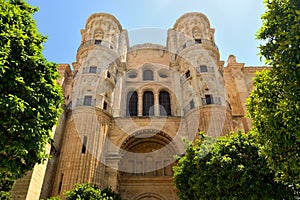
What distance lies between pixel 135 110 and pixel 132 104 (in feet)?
2.49

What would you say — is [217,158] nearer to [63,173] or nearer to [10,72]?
[10,72]

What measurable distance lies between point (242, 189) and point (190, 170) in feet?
8.35

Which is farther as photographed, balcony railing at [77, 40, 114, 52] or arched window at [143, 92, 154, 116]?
balcony railing at [77, 40, 114, 52]

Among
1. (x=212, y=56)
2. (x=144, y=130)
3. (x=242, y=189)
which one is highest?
(x=212, y=56)

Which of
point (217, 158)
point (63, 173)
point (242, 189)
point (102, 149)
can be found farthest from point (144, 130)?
point (242, 189)

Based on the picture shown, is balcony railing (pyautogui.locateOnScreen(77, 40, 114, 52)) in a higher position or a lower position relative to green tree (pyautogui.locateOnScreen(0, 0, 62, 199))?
higher

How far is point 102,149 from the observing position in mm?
14719

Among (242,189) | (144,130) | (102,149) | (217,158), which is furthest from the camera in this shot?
(144,130)

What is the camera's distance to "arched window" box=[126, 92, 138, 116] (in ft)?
64.7

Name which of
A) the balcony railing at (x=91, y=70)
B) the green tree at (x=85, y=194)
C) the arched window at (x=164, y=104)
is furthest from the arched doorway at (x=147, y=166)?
the balcony railing at (x=91, y=70)

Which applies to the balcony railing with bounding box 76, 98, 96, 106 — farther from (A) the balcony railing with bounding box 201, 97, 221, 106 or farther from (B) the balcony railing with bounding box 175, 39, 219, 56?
(B) the balcony railing with bounding box 175, 39, 219, 56

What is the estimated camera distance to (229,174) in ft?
27.0

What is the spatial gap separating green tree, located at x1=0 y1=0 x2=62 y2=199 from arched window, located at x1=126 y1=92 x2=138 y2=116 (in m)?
12.9

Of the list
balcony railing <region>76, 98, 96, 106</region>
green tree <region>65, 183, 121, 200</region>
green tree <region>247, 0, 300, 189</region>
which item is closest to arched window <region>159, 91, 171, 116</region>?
balcony railing <region>76, 98, 96, 106</region>
